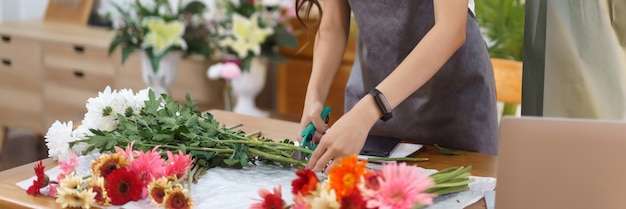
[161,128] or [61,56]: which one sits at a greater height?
[61,56]

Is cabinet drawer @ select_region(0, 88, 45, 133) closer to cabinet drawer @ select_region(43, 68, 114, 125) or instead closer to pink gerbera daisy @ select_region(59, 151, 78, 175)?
cabinet drawer @ select_region(43, 68, 114, 125)

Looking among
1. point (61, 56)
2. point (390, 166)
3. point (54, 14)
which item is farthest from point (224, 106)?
point (390, 166)

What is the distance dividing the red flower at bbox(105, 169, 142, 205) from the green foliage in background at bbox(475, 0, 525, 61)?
250 centimetres

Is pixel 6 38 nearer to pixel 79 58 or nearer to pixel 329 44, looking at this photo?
pixel 79 58

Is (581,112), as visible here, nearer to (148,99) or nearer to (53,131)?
(148,99)

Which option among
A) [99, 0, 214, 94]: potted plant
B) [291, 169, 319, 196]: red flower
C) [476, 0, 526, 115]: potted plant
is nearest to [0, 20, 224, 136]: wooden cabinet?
[99, 0, 214, 94]: potted plant

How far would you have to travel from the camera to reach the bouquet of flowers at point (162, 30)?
13.4ft

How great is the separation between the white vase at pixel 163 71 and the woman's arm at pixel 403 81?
2.58 metres

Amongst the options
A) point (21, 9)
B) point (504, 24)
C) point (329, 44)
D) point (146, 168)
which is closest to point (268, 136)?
point (329, 44)

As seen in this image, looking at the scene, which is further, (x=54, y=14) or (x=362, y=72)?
(x=54, y=14)

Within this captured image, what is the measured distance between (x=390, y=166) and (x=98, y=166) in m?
0.54

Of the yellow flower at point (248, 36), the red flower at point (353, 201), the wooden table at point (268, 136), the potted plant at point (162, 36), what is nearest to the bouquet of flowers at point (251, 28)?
the yellow flower at point (248, 36)

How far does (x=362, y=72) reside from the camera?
230 centimetres

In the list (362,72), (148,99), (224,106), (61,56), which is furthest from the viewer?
(61,56)
